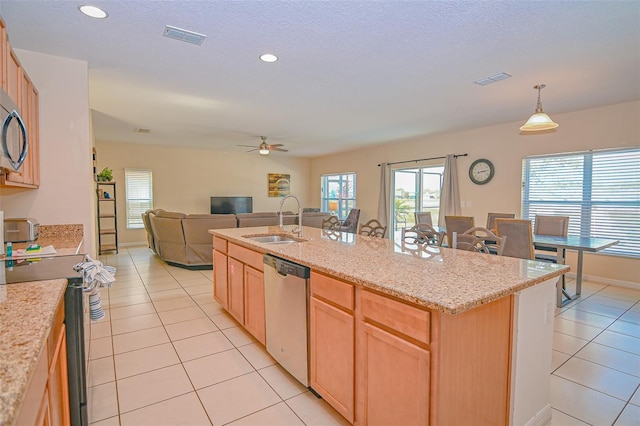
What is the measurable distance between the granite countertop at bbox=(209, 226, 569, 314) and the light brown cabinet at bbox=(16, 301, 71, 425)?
1.20m

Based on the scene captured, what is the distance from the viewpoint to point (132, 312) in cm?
350

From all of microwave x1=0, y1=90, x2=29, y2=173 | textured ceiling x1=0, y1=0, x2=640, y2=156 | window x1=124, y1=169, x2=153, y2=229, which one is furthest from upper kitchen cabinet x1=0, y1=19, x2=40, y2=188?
window x1=124, y1=169, x2=153, y2=229

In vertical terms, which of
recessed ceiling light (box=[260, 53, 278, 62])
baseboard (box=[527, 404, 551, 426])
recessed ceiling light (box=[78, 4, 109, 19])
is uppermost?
recessed ceiling light (box=[260, 53, 278, 62])

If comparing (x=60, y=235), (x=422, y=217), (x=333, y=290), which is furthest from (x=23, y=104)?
(x=422, y=217)

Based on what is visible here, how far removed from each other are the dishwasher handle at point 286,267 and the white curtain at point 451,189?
193 inches

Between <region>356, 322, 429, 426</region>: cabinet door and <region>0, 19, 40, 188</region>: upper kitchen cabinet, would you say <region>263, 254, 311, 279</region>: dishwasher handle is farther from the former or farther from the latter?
<region>0, 19, 40, 188</region>: upper kitchen cabinet

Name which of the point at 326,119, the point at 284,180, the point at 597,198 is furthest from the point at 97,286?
the point at 284,180

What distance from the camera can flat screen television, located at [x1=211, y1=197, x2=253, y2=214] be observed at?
8836mm

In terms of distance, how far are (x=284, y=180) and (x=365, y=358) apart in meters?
8.78

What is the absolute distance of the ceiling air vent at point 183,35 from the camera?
249 centimetres

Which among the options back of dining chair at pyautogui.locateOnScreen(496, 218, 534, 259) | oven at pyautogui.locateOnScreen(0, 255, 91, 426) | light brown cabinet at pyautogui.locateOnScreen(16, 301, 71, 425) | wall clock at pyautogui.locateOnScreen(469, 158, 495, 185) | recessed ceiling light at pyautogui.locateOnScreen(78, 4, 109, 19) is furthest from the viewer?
wall clock at pyautogui.locateOnScreen(469, 158, 495, 185)

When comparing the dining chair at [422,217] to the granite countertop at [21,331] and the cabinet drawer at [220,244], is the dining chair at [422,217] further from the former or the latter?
the granite countertop at [21,331]

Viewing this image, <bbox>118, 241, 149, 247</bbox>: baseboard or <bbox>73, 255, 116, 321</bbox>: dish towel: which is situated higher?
<bbox>73, 255, 116, 321</bbox>: dish towel

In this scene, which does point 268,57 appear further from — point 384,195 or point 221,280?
point 384,195
